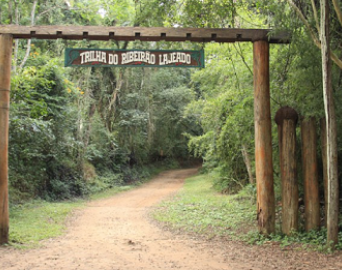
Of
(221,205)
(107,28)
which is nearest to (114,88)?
(221,205)

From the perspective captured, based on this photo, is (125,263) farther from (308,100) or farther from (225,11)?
(225,11)

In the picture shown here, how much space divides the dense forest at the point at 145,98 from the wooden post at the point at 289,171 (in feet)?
0.91

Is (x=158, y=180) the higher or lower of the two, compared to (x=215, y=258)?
lower

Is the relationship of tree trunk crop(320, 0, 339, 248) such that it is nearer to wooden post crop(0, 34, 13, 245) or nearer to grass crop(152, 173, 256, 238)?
grass crop(152, 173, 256, 238)

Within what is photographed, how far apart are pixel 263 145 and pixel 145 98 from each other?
18.1 meters

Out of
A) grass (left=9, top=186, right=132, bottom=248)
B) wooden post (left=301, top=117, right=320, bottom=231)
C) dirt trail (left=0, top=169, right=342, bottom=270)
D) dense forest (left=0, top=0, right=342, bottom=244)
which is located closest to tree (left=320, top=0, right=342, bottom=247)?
dense forest (left=0, top=0, right=342, bottom=244)

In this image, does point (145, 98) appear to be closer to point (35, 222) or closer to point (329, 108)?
point (35, 222)

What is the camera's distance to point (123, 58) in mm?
6801

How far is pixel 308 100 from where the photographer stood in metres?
6.63

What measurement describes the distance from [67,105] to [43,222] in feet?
23.1

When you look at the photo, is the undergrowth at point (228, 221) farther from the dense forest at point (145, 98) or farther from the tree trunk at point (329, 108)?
the dense forest at point (145, 98)

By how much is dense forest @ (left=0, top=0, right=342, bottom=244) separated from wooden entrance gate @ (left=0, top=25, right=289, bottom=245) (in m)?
0.68

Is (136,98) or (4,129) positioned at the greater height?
(136,98)

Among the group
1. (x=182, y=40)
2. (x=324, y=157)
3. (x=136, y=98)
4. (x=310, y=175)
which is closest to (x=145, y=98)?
(x=136, y=98)
